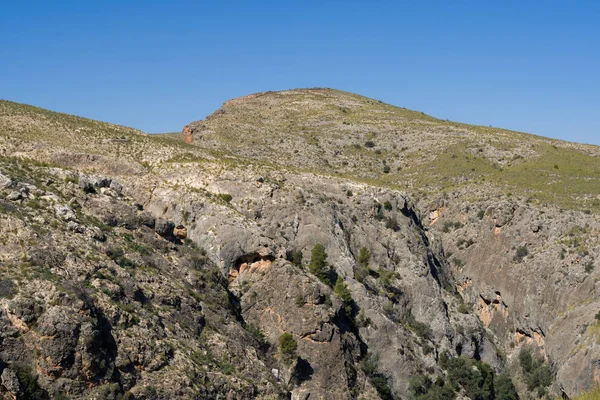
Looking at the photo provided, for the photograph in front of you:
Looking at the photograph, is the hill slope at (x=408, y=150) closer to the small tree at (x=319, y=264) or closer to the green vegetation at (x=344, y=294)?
the small tree at (x=319, y=264)

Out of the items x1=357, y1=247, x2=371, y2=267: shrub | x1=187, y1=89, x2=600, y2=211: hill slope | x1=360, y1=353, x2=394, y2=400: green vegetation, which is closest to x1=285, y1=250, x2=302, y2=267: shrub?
x1=357, y1=247, x2=371, y2=267: shrub

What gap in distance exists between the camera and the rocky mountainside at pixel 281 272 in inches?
1608

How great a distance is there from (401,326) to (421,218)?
2482cm

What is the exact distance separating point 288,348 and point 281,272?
7.36 meters

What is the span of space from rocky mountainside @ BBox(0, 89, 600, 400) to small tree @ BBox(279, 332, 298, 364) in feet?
0.33

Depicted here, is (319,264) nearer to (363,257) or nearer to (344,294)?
(344,294)

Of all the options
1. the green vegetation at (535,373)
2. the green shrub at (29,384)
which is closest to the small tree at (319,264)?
the green vegetation at (535,373)

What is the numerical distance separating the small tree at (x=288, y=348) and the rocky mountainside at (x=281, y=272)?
0.33ft

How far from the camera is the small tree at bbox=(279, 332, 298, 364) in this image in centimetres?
4988

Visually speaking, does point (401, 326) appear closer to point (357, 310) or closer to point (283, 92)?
point (357, 310)

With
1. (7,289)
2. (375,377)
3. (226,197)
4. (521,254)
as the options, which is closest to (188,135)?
(226,197)

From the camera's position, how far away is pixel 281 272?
55188 millimetres

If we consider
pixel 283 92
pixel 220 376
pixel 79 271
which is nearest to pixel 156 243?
pixel 79 271

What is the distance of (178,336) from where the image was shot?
45219 millimetres
